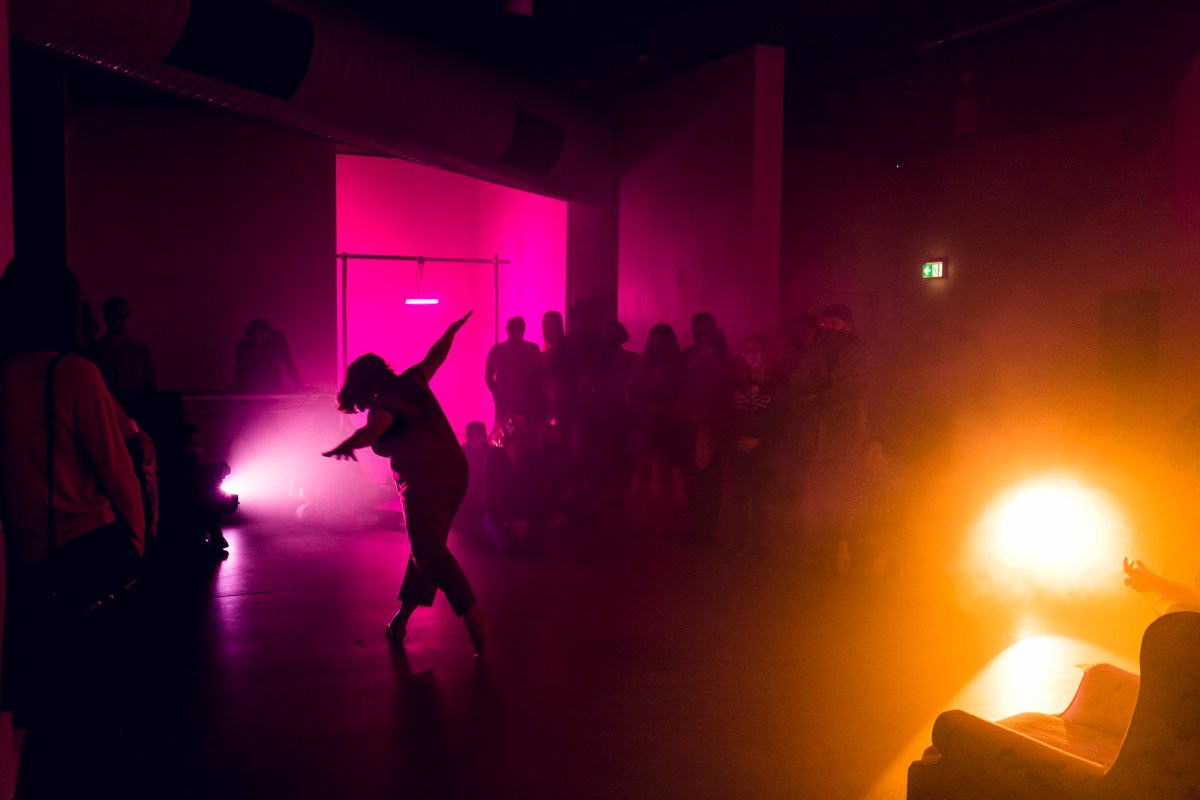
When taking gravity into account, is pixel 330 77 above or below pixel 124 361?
above

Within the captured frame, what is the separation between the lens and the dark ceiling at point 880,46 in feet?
23.0

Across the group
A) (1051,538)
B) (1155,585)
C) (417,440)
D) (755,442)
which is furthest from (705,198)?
(1155,585)

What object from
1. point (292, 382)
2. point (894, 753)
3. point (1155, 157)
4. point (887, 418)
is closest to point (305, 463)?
point (292, 382)

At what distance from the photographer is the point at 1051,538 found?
233 inches

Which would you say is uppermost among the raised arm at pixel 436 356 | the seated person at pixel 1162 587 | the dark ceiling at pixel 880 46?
the dark ceiling at pixel 880 46

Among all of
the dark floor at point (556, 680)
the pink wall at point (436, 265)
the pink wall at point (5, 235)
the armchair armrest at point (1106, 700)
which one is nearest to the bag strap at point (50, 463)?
the pink wall at point (5, 235)

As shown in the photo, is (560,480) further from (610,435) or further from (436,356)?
(436,356)

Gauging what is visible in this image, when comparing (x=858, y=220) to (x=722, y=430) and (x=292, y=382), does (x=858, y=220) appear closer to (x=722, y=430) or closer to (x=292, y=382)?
(x=722, y=430)

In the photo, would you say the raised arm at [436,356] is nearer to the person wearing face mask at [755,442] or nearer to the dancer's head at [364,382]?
the dancer's head at [364,382]

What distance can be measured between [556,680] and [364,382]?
161 cm

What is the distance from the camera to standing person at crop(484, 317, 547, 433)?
8.45 meters

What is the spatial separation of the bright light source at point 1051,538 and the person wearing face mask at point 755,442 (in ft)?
4.67

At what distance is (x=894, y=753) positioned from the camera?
3447mm

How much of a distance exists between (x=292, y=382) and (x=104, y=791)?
593 cm
